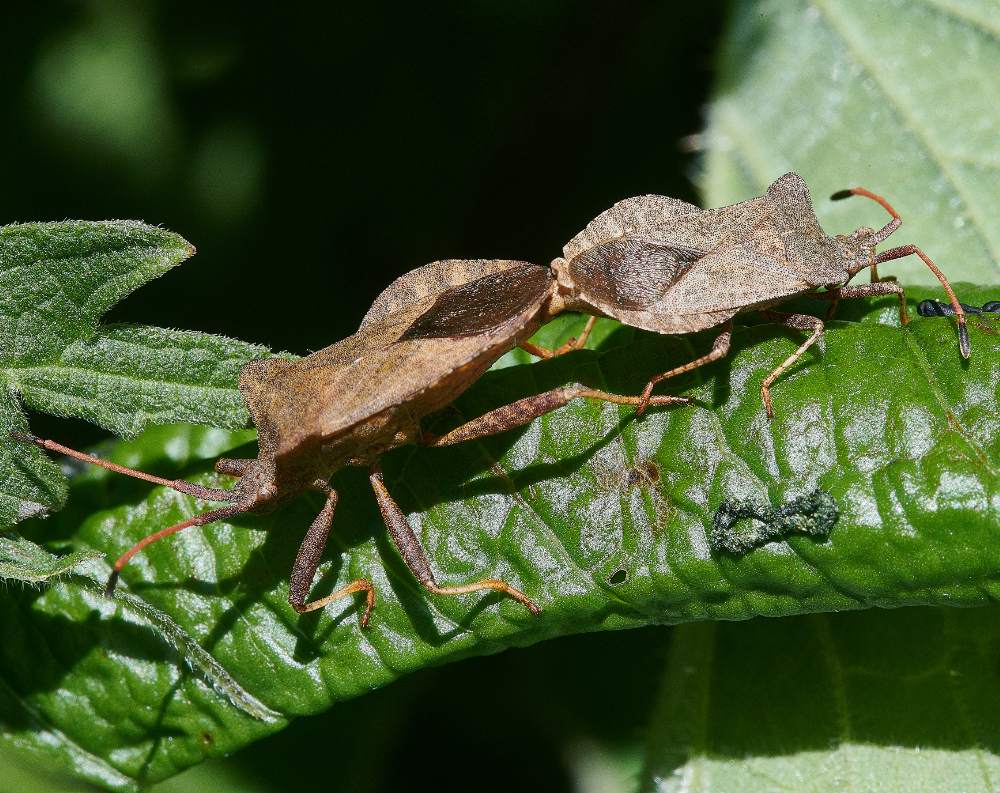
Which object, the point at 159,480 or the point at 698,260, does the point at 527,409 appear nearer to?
the point at 698,260

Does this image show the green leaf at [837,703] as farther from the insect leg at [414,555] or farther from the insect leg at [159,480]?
the insect leg at [159,480]

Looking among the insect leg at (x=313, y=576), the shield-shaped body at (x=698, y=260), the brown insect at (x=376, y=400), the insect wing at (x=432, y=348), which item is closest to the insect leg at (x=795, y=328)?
the shield-shaped body at (x=698, y=260)

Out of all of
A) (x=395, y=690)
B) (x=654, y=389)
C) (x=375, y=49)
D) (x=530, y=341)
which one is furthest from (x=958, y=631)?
(x=375, y=49)

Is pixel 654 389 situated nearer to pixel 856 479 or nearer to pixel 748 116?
pixel 856 479

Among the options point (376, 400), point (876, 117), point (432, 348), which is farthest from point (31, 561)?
point (876, 117)

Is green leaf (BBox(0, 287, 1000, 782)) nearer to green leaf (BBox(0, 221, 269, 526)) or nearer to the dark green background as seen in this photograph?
green leaf (BBox(0, 221, 269, 526))

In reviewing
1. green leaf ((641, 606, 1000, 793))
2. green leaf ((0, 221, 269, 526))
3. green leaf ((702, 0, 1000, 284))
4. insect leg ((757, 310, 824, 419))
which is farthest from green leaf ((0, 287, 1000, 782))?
green leaf ((702, 0, 1000, 284))
